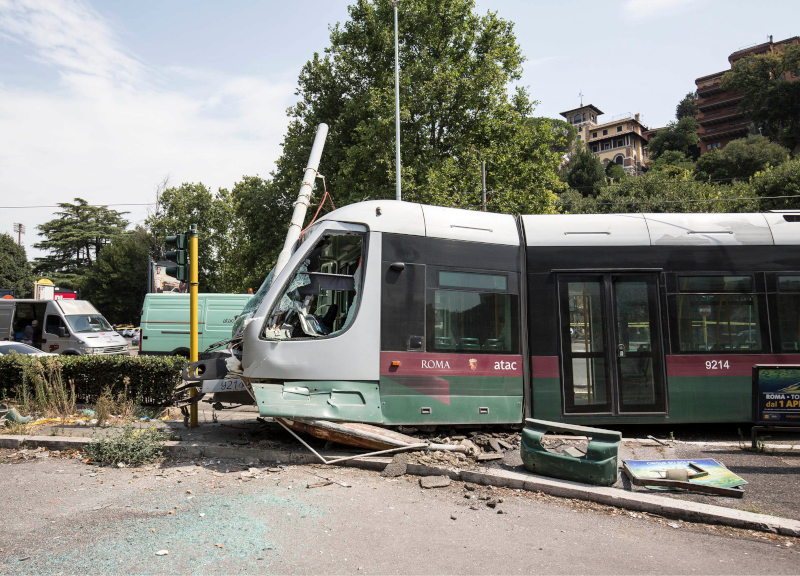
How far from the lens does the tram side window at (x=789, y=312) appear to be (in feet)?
24.4

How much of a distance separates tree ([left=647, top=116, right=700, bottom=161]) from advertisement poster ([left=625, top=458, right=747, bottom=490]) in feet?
303

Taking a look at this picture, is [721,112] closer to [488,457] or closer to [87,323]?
[87,323]

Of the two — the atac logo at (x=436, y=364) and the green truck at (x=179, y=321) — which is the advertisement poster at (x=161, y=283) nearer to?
the green truck at (x=179, y=321)

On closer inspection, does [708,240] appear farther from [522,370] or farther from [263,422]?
[263,422]

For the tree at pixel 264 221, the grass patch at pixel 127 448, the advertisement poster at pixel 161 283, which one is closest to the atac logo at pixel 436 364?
the grass patch at pixel 127 448

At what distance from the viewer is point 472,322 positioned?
23.1 feet

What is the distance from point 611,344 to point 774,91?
76283 millimetres

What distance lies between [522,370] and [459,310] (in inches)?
45.8

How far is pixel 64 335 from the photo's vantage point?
1936cm

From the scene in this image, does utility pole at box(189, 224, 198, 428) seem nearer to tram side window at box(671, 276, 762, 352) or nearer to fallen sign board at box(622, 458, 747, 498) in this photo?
fallen sign board at box(622, 458, 747, 498)

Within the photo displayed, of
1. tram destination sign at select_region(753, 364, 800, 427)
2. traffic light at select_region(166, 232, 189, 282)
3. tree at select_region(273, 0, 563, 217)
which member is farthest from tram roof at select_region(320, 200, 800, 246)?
tree at select_region(273, 0, 563, 217)

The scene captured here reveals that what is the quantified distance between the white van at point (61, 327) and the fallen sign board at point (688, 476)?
19096 millimetres

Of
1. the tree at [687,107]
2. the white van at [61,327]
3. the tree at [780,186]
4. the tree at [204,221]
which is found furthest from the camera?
the tree at [687,107]

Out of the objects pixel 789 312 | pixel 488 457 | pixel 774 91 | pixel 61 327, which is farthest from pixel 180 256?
pixel 774 91
